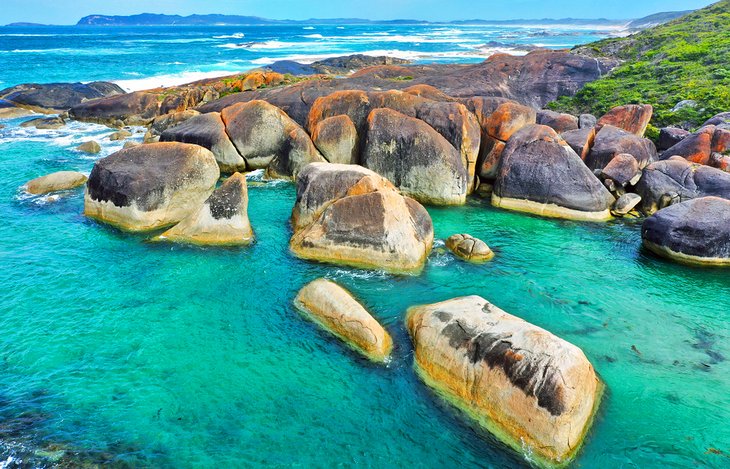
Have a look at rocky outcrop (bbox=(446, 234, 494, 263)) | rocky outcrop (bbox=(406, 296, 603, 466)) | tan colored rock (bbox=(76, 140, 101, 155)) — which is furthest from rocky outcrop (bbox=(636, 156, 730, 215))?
tan colored rock (bbox=(76, 140, 101, 155))

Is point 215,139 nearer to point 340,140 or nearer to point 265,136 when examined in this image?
point 265,136

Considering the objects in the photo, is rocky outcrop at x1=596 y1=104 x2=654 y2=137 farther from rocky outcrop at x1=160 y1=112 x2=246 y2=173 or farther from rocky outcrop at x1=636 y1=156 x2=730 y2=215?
rocky outcrop at x1=160 y1=112 x2=246 y2=173

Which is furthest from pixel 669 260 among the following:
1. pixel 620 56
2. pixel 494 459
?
pixel 620 56

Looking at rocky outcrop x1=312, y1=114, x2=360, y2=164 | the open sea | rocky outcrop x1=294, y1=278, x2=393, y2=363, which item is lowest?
the open sea

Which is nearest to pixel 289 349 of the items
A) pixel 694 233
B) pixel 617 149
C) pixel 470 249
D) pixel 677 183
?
pixel 470 249

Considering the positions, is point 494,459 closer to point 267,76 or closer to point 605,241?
point 605,241

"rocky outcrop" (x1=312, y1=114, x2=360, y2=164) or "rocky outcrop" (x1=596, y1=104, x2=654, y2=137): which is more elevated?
"rocky outcrop" (x1=596, y1=104, x2=654, y2=137)

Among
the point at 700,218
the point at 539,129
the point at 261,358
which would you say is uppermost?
the point at 539,129
